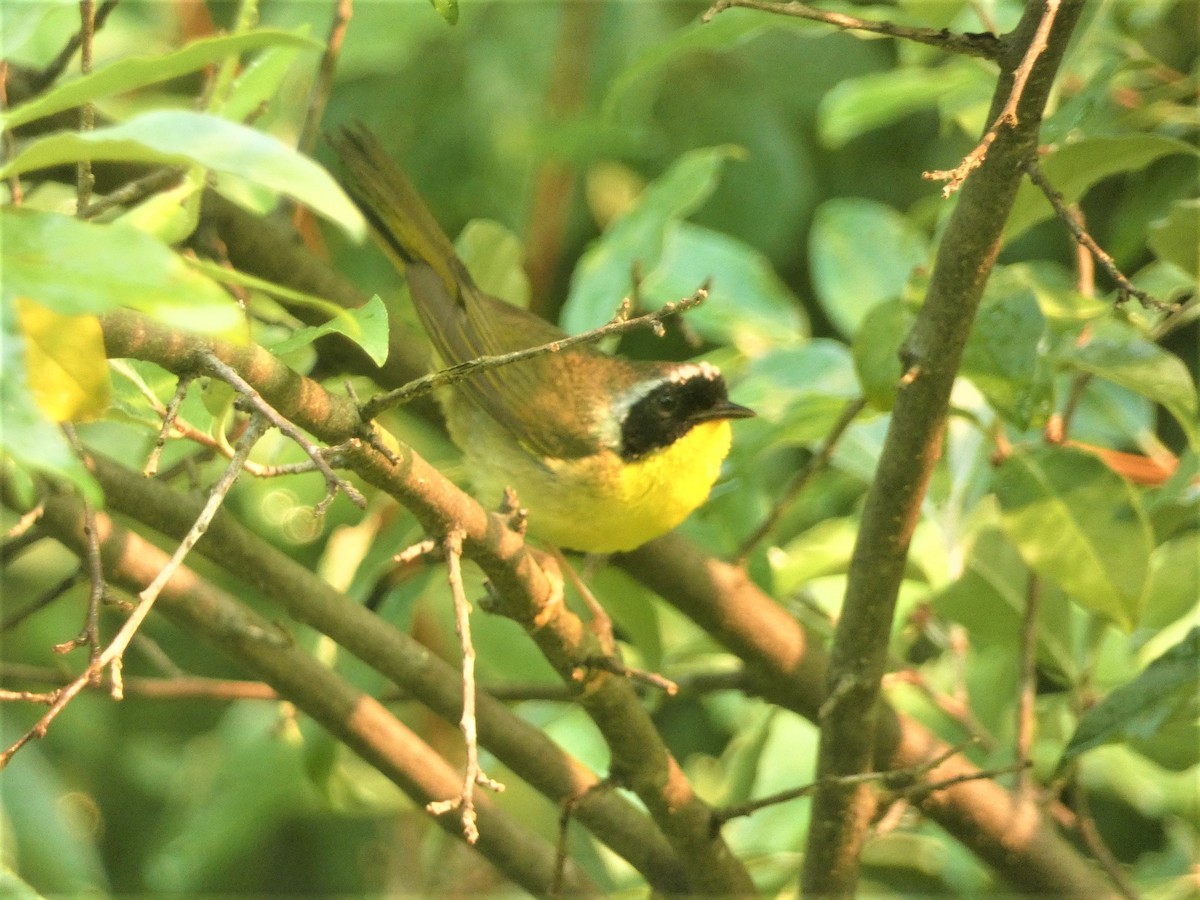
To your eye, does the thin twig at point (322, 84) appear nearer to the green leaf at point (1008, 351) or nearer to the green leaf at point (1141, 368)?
the green leaf at point (1008, 351)

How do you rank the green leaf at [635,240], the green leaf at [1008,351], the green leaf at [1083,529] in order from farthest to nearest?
the green leaf at [635,240] < the green leaf at [1083,529] < the green leaf at [1008,351]

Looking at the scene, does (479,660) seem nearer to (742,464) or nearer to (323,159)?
(742,464)

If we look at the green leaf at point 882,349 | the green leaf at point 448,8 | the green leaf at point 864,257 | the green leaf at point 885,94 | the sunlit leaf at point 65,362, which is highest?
the green leaf at point 448,8

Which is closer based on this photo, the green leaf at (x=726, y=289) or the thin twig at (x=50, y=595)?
the thin twig at (x=50, y=595)

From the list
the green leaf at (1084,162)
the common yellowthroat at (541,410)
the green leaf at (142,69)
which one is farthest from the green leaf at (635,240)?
the green leaf at (142,69)

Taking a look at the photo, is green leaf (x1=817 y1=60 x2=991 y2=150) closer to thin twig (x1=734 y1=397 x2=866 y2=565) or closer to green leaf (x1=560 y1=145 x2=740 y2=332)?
green leaf (x1=560 y1=145 x2=740 y2=332)

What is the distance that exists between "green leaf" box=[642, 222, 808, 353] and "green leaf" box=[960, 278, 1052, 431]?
0.79 meters

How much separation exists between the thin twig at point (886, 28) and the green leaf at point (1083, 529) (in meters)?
0.78

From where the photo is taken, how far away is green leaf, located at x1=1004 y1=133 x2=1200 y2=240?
6.05 feet

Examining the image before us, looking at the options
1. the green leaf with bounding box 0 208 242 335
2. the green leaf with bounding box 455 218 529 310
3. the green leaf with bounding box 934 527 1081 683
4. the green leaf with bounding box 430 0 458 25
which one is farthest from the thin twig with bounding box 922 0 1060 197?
the green leaf with bounding box 455 218 529 310

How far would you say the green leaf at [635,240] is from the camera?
96.0 inches

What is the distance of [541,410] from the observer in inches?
110

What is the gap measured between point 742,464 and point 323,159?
1.86 meters

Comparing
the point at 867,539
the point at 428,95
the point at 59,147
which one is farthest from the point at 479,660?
the point at 428,95
